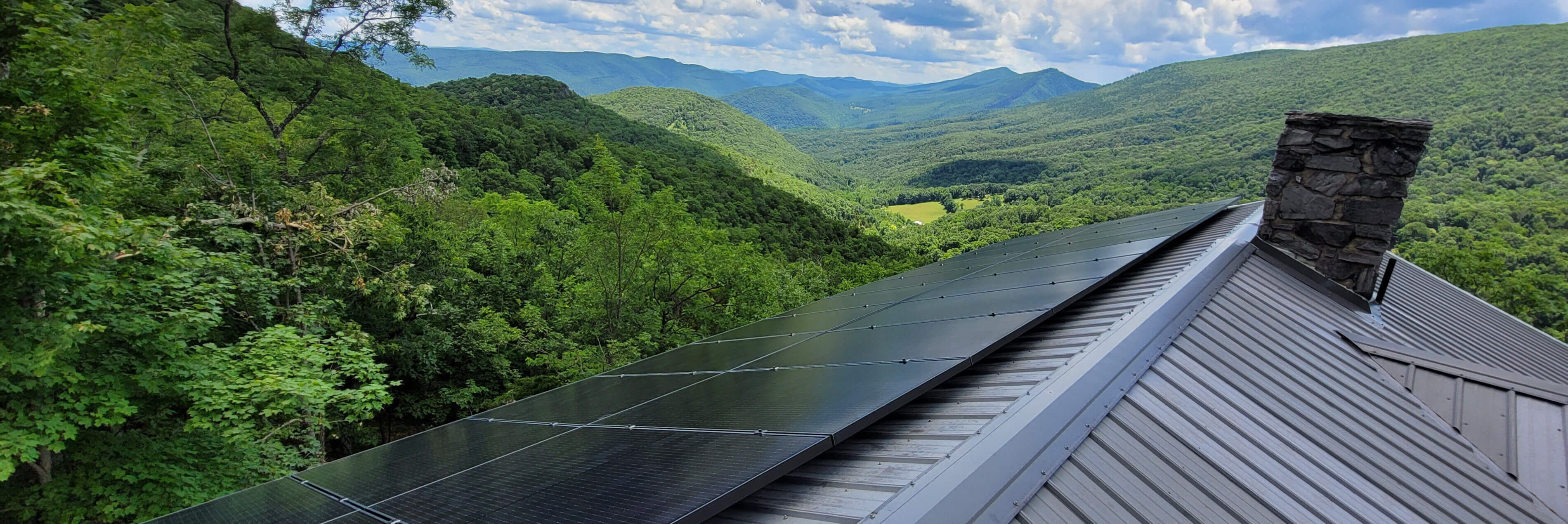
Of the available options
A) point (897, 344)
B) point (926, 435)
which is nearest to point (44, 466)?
point (897, 344)

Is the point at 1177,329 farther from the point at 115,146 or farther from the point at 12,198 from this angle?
the point at 115,146

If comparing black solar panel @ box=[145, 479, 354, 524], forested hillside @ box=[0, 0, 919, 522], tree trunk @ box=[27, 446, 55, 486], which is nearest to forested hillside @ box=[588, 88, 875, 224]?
forested hillside @ box=[0, 0, 919, 522]

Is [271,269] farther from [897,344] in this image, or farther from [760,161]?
[760,161]

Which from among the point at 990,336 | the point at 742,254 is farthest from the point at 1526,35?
the point at 990,336

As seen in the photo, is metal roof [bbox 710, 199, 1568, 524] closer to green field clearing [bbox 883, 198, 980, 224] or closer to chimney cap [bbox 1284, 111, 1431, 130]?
chimney cap [bbox 1284, 111, 1431, 130]

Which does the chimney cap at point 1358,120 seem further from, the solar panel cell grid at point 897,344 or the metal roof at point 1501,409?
the solar panel cell grid at point 897,344
